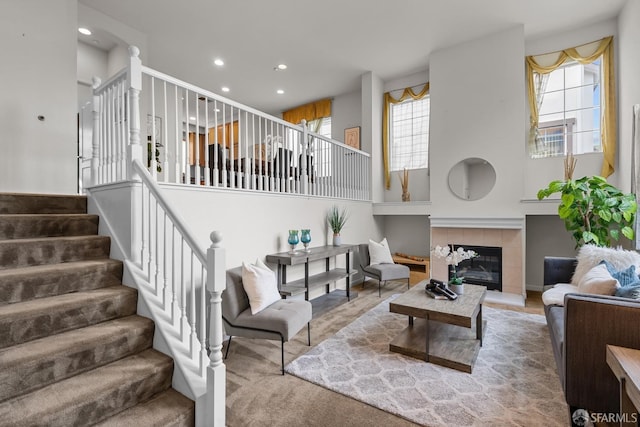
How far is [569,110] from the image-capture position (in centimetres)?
481

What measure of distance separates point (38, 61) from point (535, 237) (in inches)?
297

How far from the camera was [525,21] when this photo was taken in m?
4.55

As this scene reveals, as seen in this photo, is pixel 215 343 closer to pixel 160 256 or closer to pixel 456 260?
pixel 160 256

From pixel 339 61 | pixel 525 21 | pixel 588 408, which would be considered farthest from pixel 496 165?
pixel 588 408

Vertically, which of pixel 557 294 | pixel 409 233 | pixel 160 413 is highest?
pixel 409 233

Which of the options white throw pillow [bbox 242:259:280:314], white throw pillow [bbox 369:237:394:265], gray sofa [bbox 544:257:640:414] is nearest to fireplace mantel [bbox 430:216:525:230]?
white throw pillow [bbox 369:237:394:265]

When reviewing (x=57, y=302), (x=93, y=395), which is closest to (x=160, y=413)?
(x=93, y=395)

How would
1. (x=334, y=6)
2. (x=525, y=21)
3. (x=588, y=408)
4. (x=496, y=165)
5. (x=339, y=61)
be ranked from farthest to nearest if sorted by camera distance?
(x=339, y=61)
(x=496, y=165)
(x=525, y=21)
(x=334, y=6)
(x=588, y=408)

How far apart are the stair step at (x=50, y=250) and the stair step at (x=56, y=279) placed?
64 mm

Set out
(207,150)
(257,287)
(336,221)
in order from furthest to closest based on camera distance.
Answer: (336,221), (207,150), (257,287)

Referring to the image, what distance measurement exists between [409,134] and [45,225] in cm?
597

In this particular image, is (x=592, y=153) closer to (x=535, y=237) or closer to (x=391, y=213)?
(x=535, y=237)

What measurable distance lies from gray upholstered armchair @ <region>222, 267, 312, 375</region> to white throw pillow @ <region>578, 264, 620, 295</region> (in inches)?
93.4

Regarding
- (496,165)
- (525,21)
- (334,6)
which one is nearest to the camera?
(334,6)
